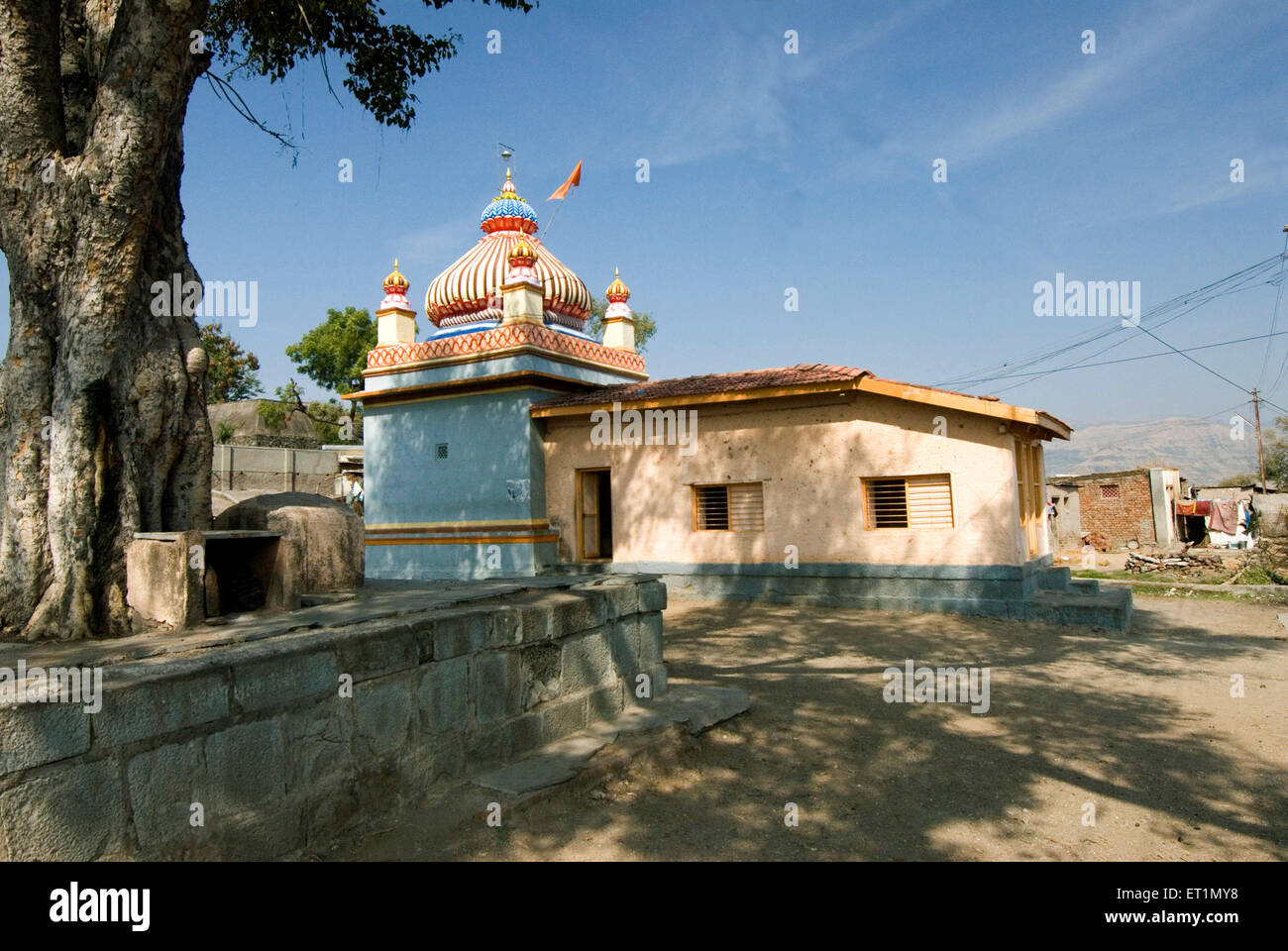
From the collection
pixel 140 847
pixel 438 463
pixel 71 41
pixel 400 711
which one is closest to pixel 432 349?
pixel 438 463

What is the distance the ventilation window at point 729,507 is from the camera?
12.6 m

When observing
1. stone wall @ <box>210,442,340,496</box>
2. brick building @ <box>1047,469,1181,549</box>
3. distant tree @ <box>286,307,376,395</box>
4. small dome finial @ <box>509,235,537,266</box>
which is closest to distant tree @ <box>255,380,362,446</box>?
distant tree @ <box>286,307,376,395</box>

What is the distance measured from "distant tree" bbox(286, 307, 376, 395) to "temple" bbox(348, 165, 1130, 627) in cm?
1456

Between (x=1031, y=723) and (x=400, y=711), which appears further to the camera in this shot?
(x=1031, y=723)

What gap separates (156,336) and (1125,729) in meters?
6.99

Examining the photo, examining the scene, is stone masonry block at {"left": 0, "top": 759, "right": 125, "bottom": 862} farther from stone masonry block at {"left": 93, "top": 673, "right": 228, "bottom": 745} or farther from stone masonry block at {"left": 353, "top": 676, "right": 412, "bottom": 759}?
stone masonry block at {"left": 353, "top": 676, "right": 412, "bottom": 759}

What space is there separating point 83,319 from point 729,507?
32.0 ft

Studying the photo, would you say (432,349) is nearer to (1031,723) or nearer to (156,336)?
(156,336)

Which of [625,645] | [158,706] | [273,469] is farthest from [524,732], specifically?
[273,469]

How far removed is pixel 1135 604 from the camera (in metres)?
13.4

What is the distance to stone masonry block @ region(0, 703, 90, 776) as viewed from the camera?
2.65 m

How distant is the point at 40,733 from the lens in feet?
8.95

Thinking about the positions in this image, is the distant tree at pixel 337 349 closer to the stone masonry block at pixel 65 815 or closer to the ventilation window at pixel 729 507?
the ventilation window at pixel 729 507

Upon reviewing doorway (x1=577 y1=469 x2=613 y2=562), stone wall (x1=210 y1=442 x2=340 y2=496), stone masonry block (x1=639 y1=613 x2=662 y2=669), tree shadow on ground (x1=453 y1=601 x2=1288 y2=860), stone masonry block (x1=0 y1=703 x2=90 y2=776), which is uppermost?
stone wall (x1=210 y1=442 x2=340 y2=496)
